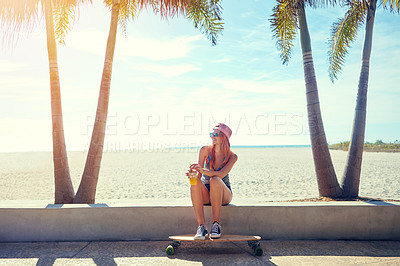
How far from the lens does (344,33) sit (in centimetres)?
895

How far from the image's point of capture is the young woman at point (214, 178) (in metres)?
4.43

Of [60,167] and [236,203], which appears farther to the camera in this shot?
[60,167]

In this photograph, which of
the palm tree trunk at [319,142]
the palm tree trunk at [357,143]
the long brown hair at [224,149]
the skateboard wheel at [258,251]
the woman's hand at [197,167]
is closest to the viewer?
the skateboard wheel at [258,251]

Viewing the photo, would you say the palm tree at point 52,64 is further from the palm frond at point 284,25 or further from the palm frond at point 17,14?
the palm frond at point 284,25

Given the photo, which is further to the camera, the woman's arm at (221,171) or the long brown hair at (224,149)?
the long brown hair at (224,149)

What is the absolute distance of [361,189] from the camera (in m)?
13.0

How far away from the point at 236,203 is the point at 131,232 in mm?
1532

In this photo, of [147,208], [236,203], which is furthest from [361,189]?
[147,208]

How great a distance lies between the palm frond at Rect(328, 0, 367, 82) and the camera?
27.7 feet

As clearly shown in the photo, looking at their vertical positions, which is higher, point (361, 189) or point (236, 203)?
point (236, 203)

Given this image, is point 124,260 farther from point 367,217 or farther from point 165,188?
point 165,188

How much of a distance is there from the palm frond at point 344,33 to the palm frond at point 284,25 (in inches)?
56.0

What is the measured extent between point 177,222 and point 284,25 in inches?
220

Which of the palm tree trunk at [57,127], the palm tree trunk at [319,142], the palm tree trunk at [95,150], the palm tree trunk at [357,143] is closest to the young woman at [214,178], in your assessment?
the palm tree trunk at [95,150]
